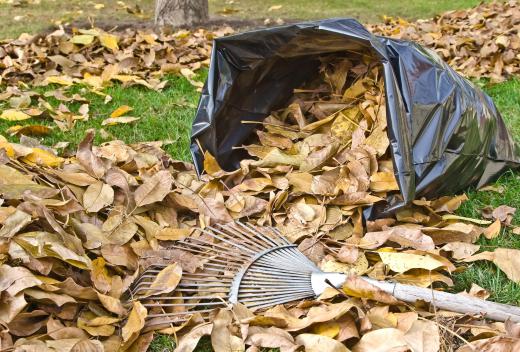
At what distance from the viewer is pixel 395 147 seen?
6.97 ft

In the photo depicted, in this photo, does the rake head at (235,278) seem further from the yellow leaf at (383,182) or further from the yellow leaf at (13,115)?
the yellow leaf at (13,115)

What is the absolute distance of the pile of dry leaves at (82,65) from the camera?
11.1 feet

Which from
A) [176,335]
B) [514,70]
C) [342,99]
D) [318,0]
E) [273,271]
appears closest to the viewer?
[176,335]

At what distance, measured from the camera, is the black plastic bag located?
7.13 feet

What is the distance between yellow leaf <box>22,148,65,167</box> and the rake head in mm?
700

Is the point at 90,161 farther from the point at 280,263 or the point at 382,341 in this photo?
the point at 382,341

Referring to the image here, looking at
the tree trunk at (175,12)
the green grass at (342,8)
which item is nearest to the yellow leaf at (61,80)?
the tree trunk at (175,12)

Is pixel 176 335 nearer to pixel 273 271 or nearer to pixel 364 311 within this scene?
pixel 273 271

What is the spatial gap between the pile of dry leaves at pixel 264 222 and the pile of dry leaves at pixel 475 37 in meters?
1.80

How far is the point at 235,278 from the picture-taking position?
1915 mm

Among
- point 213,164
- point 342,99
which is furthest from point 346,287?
point 342,99

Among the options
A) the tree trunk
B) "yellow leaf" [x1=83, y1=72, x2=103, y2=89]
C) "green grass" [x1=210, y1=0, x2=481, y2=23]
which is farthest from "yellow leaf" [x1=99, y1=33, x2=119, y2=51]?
"green grass" [x1=210, y1=0, x2=481, y2=23]

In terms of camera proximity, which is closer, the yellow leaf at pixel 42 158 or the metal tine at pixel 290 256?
the metal tine at pixel 290 256

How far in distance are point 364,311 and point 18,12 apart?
524 cm
